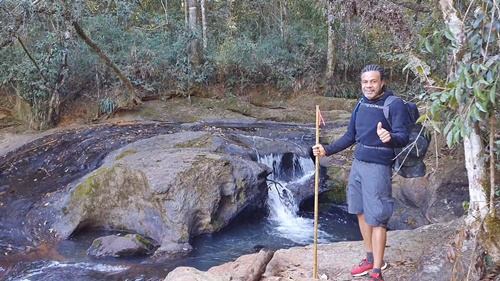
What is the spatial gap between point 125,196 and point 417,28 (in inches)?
235

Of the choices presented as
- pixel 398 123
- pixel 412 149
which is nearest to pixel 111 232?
pixel 412 149

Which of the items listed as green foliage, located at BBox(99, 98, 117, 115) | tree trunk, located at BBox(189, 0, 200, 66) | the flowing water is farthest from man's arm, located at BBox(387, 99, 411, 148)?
tree trunk, located at BBox(189, 0, 200, 66)

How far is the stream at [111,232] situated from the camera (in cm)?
589

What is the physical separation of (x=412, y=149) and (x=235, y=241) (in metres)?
4.00

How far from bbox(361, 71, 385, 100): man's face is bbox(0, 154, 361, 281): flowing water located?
11.6ft

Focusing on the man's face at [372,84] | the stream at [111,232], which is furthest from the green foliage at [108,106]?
the man's face at [372,84]

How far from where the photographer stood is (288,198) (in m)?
8.60

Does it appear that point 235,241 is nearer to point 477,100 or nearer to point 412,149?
point 412,149

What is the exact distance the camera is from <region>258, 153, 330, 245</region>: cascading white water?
7516 millimetres

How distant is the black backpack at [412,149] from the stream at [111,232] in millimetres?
3417

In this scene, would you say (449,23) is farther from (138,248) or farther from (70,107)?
(70,107)

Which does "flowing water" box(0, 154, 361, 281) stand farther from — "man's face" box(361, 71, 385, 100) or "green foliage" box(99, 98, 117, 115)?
"green foliage" box(99, 98, 117, 115)

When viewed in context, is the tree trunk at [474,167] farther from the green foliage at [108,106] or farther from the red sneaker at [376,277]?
the green foliage at [108,106]

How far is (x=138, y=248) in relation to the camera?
6.24 meters
